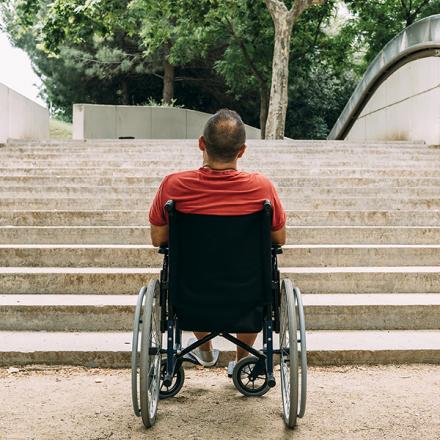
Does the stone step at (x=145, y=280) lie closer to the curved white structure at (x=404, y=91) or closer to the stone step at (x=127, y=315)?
the stone step at (x=127, y=315)

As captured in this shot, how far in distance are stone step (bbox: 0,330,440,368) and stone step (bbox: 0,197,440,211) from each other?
9.35ft

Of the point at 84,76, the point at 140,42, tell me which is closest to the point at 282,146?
the point at 140,42

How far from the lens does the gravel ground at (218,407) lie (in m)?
3.09

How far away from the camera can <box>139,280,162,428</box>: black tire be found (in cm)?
294

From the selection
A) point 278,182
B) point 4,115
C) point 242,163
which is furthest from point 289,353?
point 4,115

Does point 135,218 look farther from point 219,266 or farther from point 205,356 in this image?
point 219,266

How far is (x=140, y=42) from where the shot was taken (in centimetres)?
2400

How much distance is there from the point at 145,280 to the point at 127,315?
55 centimetres

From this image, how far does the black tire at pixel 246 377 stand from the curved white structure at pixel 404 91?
10.2 meters

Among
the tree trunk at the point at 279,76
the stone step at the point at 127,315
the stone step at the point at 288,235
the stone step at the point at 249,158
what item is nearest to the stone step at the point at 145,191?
the stone step at the point at 288,235

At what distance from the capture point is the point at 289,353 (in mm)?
3062

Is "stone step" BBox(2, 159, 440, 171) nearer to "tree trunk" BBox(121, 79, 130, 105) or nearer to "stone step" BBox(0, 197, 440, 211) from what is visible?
"stone step" BBox(0, 197, 440, 211)

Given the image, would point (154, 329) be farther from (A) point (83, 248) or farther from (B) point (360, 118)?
(B) point (360, 118)

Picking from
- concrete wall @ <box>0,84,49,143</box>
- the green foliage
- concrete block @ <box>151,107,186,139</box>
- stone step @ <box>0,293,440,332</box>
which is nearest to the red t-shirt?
stone step @ <box>0,293,440,332</box>
